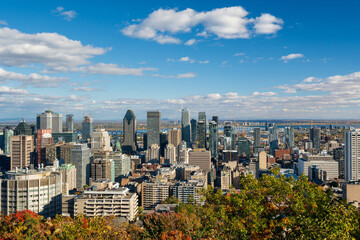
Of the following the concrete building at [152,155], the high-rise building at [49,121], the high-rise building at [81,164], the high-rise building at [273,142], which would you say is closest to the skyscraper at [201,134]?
the high-rise building at [273,142]

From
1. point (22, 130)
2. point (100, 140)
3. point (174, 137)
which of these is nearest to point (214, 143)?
point (174, 137)

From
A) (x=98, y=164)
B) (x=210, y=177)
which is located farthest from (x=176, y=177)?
(x=98, y=164)

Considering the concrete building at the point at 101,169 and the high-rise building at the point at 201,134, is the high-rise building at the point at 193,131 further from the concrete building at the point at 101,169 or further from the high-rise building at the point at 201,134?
the concrete building at the point at 101,169

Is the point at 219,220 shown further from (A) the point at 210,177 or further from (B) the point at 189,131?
(B) the point at 189,131

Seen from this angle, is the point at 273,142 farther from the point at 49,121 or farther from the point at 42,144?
the point at 49,121

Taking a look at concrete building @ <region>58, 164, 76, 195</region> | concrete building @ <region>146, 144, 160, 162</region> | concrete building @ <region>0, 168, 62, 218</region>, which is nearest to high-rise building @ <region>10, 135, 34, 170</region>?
concrete building @ <region>58, 164, 76, 195</region>

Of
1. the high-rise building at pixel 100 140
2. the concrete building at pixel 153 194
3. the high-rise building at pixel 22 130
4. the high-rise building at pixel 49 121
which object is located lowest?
the concrete building at pixel 153 194
